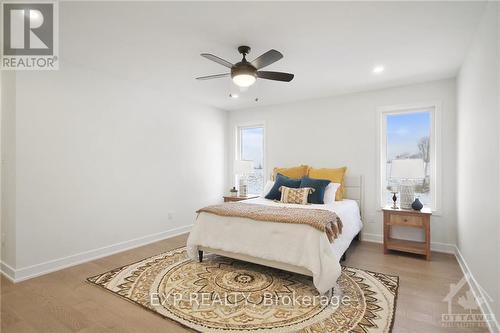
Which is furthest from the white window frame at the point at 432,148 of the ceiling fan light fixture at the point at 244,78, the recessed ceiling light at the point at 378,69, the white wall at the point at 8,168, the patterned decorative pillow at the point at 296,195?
the white wall at the point at 8,168

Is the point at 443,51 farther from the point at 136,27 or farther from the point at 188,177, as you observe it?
the point at 188,177

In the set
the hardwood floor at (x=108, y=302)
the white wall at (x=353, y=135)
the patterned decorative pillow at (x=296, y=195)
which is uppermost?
the white wall at (x=353, y=135)

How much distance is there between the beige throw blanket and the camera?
100 inches

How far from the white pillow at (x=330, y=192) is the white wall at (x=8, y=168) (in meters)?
3.90

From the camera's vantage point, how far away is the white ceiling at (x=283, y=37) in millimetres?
2141

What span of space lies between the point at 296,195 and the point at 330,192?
22.3 inches

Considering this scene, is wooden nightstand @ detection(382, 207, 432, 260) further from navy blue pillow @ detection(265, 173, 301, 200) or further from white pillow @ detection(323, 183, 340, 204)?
navy blue pillow @ detection(265, 173, 301, 200)

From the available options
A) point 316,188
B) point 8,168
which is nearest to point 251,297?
point 316,188

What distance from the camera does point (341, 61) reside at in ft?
10.3

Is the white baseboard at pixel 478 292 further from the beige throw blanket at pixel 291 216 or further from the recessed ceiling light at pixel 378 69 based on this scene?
the recessed ceiling light at pixel 378 69

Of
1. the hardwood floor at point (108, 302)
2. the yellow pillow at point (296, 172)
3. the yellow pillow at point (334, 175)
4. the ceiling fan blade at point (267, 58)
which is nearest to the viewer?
the hardwood floor at point (108, 302)

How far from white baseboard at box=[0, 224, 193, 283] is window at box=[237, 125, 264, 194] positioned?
2140 millimetres

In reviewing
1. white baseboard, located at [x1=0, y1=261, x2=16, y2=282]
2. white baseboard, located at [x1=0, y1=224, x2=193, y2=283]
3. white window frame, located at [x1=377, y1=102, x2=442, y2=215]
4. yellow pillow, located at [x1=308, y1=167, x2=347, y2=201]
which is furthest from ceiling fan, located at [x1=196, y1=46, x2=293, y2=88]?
white baseboard, located at [x1=0, y1=261, x2=16, y2=282]

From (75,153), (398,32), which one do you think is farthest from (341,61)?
(75,153)
